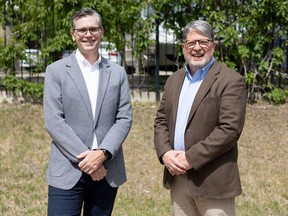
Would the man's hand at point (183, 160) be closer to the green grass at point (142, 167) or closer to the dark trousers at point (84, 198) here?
the dark trousers at point (84, 198)

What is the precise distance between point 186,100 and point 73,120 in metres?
0.69

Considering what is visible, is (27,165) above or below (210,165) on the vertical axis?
below

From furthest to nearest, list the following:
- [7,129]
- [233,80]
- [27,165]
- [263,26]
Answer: [263,26], [7,129], [27,165], [233,80]

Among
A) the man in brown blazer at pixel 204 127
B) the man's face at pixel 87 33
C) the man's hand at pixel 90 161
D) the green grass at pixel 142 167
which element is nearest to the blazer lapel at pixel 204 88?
the man in brown blazer at pixel 204 127

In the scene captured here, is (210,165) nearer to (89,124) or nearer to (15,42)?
(89,124)

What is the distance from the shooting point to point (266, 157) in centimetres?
666

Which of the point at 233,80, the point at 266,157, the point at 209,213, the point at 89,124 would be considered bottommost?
the point at 266,157

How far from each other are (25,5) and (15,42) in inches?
26.7

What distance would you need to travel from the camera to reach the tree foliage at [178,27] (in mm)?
9281

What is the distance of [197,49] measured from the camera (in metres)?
3.26

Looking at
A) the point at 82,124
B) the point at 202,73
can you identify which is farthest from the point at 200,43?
the point at 82,124

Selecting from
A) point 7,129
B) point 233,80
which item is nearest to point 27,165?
point 7,129

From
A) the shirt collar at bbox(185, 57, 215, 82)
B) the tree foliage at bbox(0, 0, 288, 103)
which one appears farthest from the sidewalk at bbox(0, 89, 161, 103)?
the shirt collar at bbox(185, 57, 215, 82)

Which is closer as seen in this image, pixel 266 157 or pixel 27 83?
pixel 266 157
